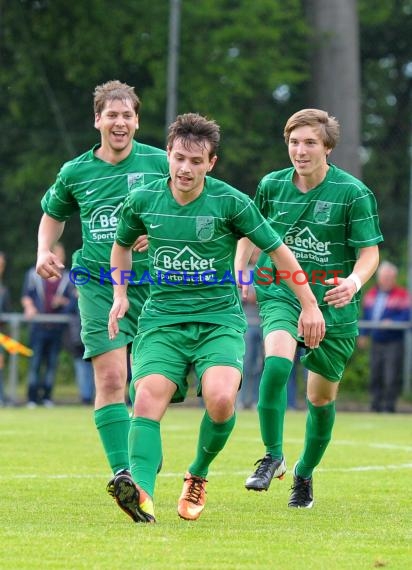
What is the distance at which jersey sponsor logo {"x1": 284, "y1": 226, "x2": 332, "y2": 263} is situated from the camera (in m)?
7.04

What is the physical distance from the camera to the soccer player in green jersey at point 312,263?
688 cm

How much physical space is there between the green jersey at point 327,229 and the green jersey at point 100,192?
0.73 m

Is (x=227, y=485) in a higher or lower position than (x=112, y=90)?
lower

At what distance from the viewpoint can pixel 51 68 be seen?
22109 mm

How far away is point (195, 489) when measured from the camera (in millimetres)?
6312

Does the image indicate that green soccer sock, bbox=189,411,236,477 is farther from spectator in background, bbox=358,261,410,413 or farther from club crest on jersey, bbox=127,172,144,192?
spectator in background, bbox=358,261,410,413

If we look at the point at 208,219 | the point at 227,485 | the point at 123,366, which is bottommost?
the point at 227,485

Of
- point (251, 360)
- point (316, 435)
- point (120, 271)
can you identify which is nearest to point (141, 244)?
point (120, 271)

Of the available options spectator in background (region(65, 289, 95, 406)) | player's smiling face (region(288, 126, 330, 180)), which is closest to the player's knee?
player's smiling face (region(288, 126, 330, 180))

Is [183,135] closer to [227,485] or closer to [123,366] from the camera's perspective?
[123,366]

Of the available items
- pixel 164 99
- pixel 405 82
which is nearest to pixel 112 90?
pixel 164 99

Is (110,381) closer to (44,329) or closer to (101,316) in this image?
(101,316)

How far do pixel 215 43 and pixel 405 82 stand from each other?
5.33 meters

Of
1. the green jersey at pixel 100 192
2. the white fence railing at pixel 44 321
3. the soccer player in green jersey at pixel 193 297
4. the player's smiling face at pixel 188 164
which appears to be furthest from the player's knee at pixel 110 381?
the white fence railing at pixel 44 321
